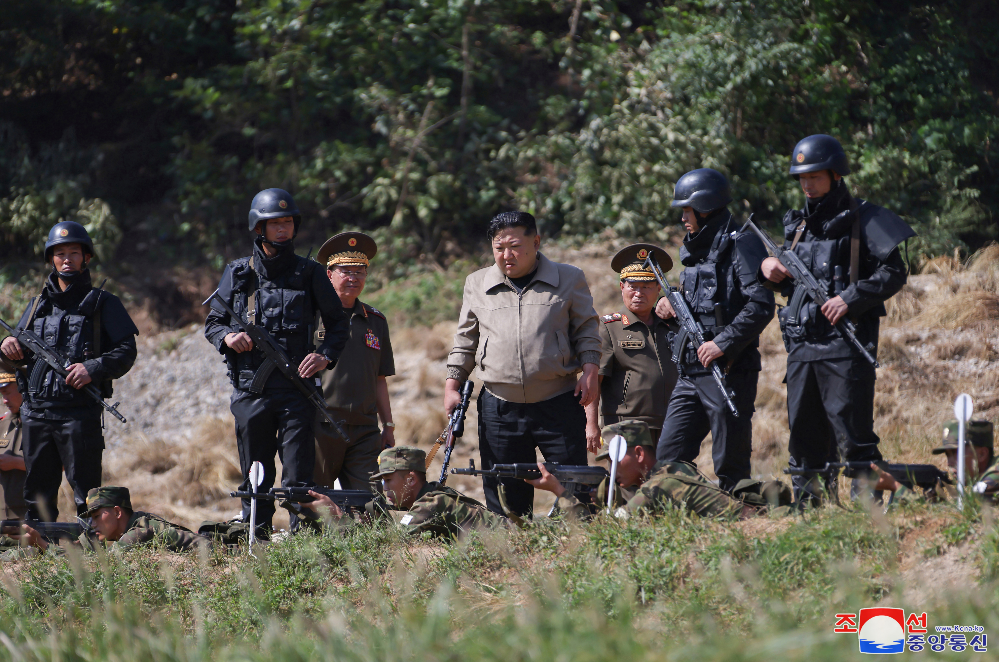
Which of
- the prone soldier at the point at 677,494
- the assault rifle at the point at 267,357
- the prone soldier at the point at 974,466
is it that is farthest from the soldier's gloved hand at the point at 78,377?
the prone soldier at the point at 974,466

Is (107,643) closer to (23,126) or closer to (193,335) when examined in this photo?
(193,335)

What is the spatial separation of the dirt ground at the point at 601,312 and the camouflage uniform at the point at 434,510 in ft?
12.6

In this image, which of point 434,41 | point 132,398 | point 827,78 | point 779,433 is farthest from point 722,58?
point 132,398

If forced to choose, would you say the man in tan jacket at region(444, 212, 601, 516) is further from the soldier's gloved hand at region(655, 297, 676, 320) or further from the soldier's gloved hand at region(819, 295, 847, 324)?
the soldier's gloved hand at region(819, 295, 847, 324)

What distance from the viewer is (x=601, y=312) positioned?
1099 cm

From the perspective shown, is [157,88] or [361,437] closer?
[361,437]

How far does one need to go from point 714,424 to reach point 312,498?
2229mm

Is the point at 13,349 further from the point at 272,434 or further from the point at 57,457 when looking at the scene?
the point at 272,434

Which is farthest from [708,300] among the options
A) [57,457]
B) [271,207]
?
[57,457]

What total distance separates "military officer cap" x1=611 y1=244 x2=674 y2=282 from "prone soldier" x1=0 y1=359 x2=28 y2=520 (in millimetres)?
4219

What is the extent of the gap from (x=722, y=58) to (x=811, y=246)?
784 cm

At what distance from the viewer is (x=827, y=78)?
12820 millimetres

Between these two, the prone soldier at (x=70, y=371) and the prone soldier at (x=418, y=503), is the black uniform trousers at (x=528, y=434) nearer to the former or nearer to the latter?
the prone soldier at (x=418, y=503)

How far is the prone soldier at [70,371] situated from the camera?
6203 millimetres
